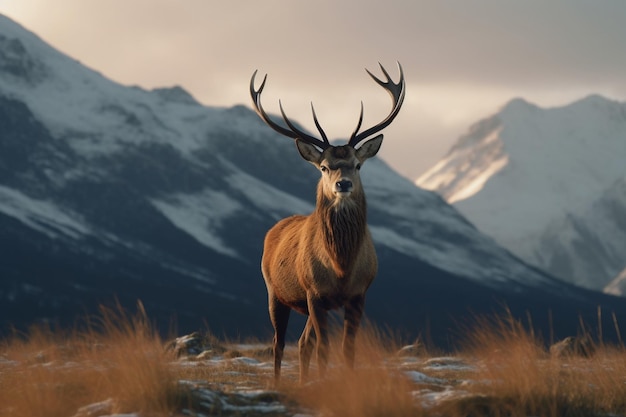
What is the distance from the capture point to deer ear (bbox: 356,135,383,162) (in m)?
16.2

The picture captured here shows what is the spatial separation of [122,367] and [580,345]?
16.0m

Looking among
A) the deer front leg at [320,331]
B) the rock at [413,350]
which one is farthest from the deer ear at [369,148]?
the rock at [413,350]

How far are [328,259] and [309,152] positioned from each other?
1.78 metres

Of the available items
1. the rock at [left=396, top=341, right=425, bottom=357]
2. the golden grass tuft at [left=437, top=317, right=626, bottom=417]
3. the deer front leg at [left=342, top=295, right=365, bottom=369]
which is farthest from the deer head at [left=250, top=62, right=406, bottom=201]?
the rock at [left=396, top=341, right=425, bottom=357]

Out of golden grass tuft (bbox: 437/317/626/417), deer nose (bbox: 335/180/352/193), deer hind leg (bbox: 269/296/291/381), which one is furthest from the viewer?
deer hind leg (bbox: 269/296/291/381)

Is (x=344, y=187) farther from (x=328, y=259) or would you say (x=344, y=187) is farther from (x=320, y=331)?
(x=320, y=331)

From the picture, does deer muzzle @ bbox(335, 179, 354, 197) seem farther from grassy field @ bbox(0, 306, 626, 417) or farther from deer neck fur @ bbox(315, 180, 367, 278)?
grassy field @ bbox(0, 306, 626, 417)

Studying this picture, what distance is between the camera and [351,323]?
1513 cm

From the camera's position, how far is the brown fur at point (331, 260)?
15299 millimetres

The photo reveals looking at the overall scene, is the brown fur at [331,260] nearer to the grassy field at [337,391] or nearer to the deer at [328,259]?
the deer at [328,259]

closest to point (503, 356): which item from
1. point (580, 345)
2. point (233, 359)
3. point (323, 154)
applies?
point (323, 154)

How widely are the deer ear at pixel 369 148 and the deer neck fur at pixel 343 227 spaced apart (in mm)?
633

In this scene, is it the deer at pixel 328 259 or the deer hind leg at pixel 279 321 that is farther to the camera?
the deer hind leg at pixel 279 321

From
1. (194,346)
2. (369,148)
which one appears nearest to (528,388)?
→ (369,148)
